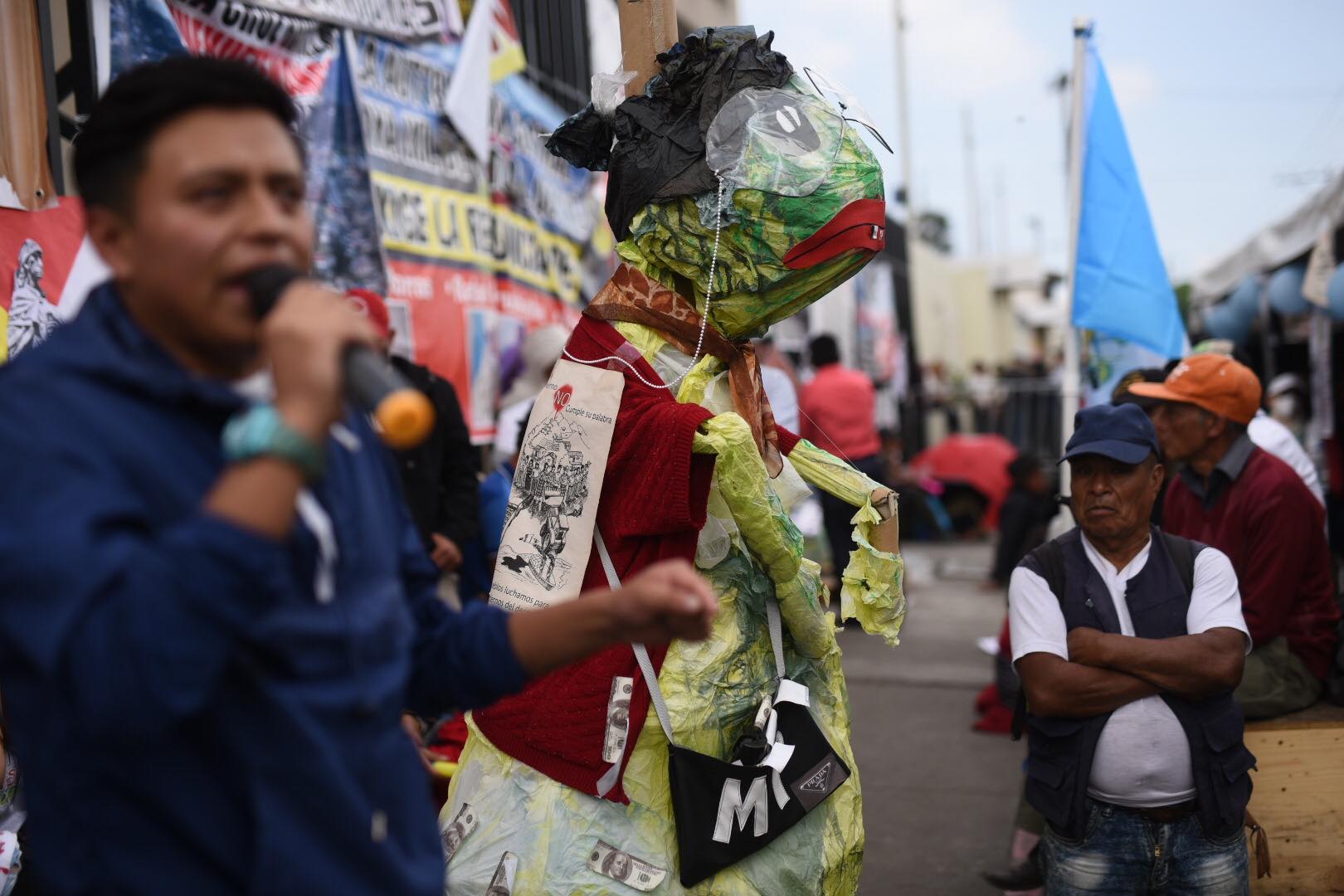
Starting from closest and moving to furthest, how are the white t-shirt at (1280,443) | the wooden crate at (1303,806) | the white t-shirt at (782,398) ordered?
the wooden crate at (1303,806) → the white t-shirt at (1280,443) → the white t-shirt at (782,398)

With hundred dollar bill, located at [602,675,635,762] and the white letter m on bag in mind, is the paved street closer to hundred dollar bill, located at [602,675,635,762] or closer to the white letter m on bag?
the white letter m on bag

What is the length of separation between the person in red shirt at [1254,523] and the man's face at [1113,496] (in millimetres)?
982

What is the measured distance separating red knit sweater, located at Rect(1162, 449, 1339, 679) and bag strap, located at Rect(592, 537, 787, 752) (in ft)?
6.68

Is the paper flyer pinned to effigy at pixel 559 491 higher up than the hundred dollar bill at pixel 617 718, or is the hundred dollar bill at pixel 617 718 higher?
the paper flyer pinned to effigy at pixel 559 491

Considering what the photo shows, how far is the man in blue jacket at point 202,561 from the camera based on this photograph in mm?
1196

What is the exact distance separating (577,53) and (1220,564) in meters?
6.46

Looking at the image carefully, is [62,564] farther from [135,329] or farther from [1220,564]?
[1220,564]

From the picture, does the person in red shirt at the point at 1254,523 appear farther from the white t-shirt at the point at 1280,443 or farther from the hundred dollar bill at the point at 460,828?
the hundred dollar bill at the point at 460,828

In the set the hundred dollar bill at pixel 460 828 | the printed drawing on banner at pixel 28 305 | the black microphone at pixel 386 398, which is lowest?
the hundred dollar bill at pixel 460 828

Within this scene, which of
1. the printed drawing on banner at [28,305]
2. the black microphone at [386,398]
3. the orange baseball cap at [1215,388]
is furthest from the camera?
the orange baseball cap at [1215,388]

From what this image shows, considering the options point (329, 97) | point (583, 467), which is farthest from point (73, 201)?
point (583, 467)

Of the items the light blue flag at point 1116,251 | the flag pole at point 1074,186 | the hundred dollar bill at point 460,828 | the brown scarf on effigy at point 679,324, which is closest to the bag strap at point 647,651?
the brown scarf on effigy at point 679,324

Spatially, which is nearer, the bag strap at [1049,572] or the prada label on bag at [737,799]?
the prada label on bag at [737,799]

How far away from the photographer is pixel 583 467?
8.89 feet
